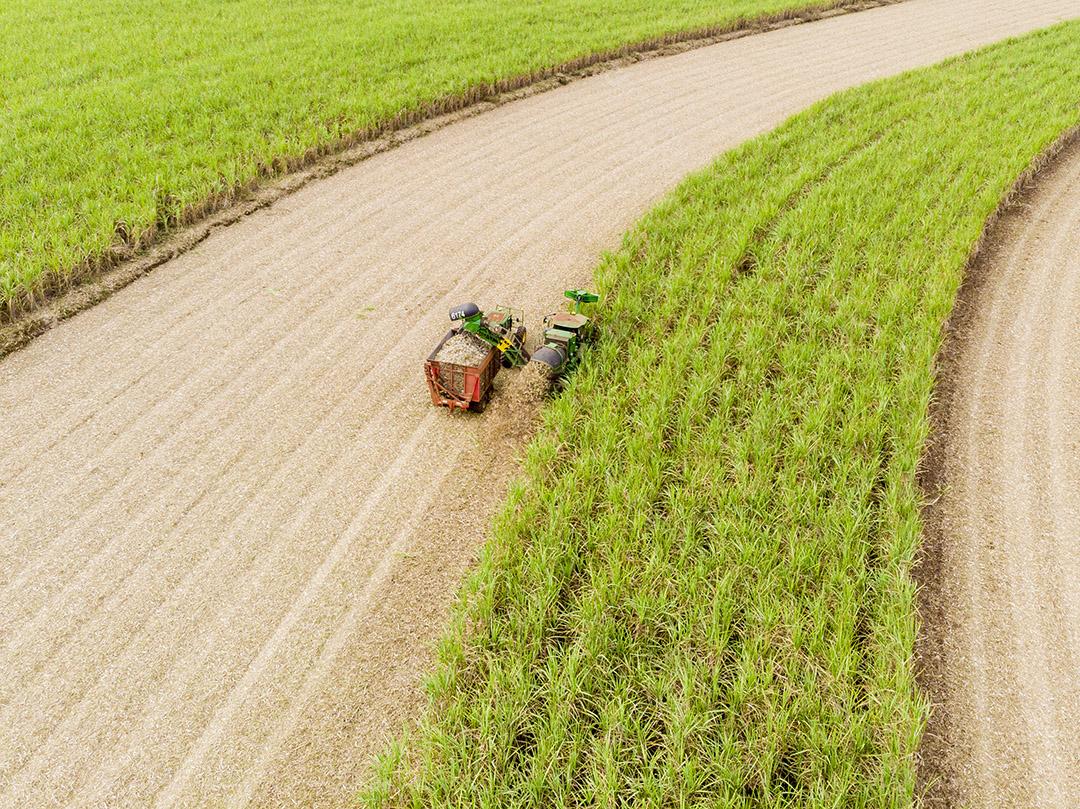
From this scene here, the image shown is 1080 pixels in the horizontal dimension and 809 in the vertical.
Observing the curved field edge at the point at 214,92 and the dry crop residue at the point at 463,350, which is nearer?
the dry crop residue at the point at 463,350

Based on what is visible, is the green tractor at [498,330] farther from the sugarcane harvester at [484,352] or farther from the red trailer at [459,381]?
the red trailer at [459,381]

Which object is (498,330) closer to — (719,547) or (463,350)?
(463,350)

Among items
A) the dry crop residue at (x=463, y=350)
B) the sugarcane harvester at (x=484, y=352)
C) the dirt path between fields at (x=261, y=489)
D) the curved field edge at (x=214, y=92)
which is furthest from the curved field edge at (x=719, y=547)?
the curved field edge at (x=214, y=92)

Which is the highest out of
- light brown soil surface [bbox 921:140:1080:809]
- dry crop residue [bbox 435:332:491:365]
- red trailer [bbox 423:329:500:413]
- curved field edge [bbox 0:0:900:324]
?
curved field edge [bbox 0:0:900:324]

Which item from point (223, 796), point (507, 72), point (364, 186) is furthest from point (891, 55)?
point (223, 796)

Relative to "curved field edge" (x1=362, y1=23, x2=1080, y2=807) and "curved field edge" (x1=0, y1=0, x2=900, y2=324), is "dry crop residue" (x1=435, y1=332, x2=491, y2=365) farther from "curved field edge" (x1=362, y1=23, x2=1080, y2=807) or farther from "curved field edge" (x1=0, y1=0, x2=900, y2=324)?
"curved field edge" (x1=0, y1=0, x2=900, y2=324)

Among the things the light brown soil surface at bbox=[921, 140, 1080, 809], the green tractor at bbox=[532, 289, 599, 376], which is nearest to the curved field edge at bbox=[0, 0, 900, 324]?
the green tractor at bbox=[532, 289, 599, 376]

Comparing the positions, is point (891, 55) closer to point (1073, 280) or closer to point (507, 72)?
point (507, 72)

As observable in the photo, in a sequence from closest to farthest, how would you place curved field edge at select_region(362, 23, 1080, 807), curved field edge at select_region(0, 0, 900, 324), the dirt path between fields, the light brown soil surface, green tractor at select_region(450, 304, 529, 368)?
curved field edge at select_region(362, 23, 1080, 807) → the light brown soil surface → the dirt path between fields → green tractor at select_region(450, 304, 529, 368) → curved field edge at select_region(0, 0, 900, 324)
